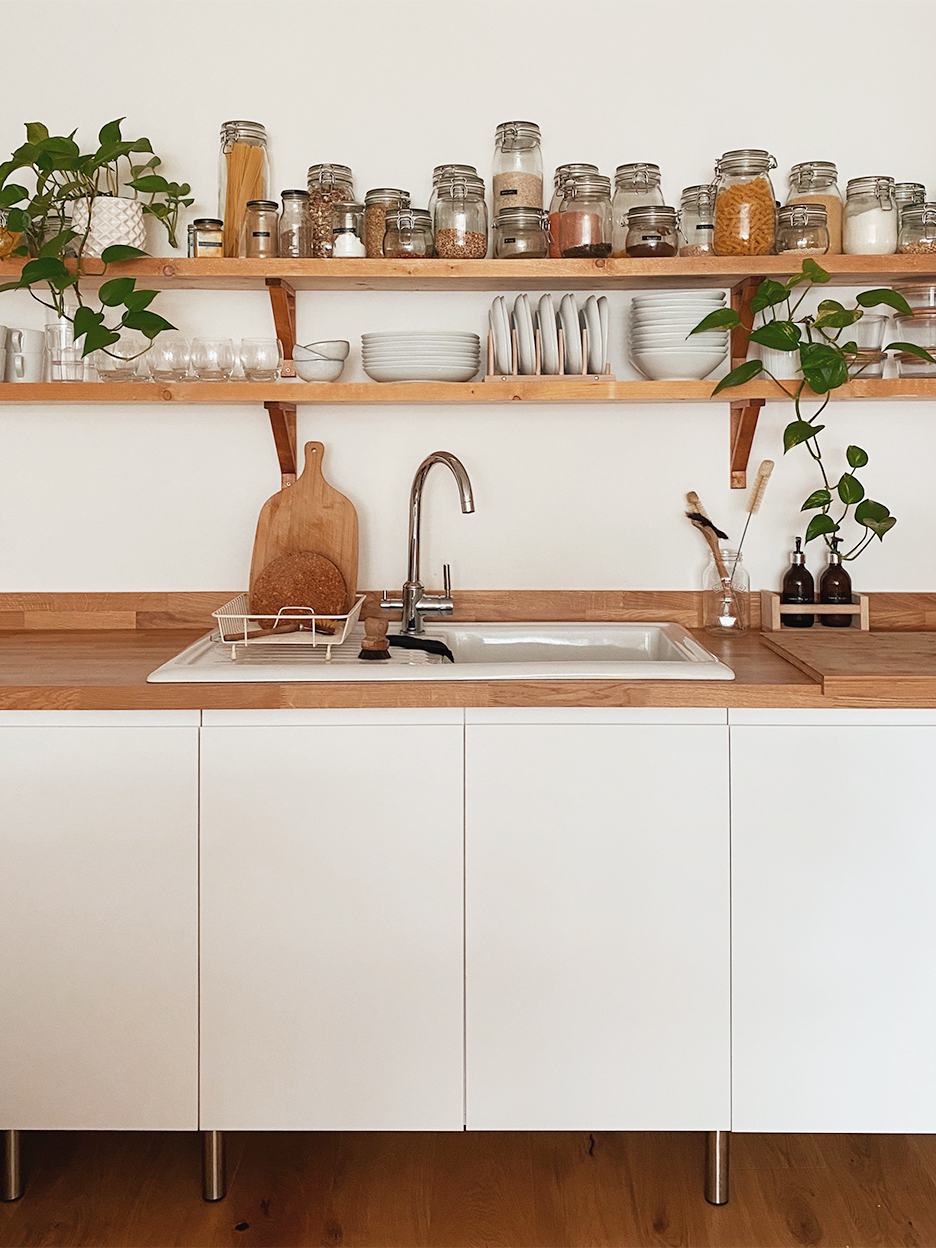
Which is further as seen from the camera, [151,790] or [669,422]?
[669,422]

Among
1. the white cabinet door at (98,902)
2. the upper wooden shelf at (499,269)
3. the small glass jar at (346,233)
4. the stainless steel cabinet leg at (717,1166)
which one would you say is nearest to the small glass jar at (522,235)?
the upper wooden shelf at (499,269)

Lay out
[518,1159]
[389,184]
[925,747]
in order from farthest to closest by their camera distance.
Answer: [389,184], [518,1159], [925,747]

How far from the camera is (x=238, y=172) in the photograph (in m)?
2.27

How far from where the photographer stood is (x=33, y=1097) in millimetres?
1844

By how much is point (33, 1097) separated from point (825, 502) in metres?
1.85

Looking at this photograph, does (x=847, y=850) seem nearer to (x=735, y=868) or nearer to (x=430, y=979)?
(x=735, y=868)

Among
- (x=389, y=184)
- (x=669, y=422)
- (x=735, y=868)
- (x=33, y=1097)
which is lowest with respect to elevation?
(x=33, y=1097)

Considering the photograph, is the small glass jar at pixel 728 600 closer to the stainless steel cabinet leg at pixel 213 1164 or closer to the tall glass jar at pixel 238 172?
the tall glass jar at pixel 238 172

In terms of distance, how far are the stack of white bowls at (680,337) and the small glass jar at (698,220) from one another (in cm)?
10

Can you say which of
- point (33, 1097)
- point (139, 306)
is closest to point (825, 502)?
point (139, 306)

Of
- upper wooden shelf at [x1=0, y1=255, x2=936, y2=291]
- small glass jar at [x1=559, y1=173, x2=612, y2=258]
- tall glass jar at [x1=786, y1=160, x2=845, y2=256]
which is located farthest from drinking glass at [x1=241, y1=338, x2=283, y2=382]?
tall glass jar at [x1=786, y1=160, x2=845, y2=256]

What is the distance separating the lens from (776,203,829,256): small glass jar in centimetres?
217

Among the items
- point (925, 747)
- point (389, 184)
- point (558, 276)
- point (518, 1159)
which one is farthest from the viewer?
point (389, 184)

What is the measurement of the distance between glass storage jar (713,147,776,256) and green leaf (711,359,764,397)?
0.76ft
